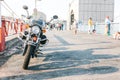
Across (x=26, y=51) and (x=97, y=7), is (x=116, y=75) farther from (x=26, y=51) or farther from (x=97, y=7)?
(x=97, y=7)

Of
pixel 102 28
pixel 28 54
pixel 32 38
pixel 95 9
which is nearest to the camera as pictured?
pixel 28 54

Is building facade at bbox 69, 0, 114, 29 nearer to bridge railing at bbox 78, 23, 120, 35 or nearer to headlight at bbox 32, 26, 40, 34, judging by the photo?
bridge railing at bbox 78, 23, 120, 35

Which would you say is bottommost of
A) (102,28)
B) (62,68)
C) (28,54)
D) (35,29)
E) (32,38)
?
(62,68)

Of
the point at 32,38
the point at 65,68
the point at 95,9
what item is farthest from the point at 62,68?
the point at 95,9

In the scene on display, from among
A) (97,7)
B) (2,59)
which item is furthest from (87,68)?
(97,7)

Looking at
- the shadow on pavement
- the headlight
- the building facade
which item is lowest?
the shadow on pavement

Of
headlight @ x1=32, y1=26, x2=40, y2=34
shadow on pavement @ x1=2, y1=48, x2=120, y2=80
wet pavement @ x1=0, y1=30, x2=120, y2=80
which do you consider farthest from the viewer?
headlight @ x1=32, y1=26, x2=40, y2=34

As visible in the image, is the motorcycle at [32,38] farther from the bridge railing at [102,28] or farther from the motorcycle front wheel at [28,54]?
the bridge railing at [102,28]

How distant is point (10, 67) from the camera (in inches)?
319

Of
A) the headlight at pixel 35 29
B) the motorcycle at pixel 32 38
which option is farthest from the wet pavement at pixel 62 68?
the headlight at pixel 35 29

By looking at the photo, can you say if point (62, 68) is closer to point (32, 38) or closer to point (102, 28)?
point (32, 38)

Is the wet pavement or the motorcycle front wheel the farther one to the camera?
the motorcycle front wheel

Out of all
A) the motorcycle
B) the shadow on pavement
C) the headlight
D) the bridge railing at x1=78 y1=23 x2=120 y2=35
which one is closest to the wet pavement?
the shadow on pavement

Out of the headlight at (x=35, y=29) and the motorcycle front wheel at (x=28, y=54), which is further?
the headlight at (x=35, y=29)
